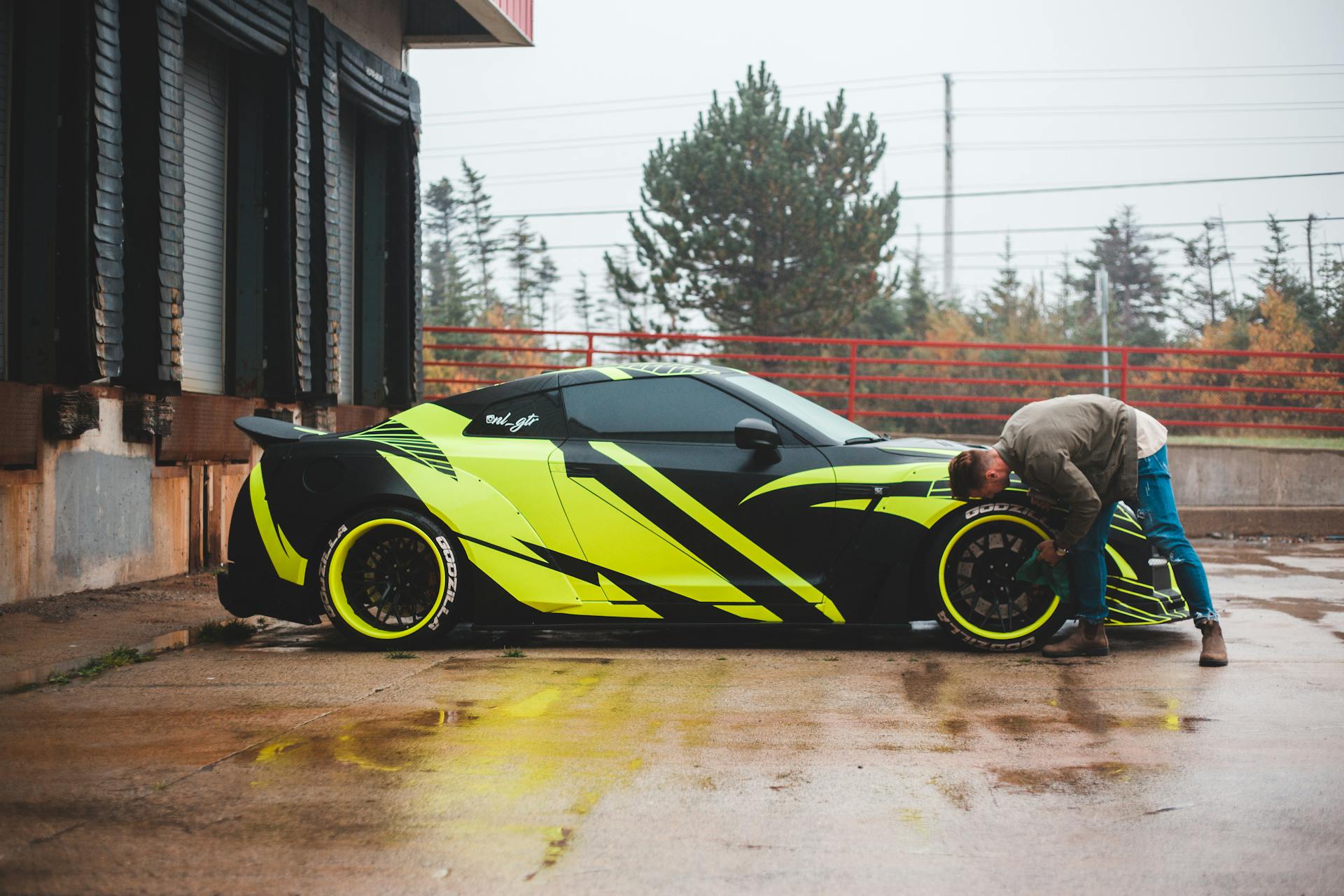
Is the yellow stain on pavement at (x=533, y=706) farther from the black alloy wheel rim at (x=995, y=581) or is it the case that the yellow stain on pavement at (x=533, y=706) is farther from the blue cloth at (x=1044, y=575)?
the blue cloth at (x=1044, y=575)

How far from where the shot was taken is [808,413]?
22.5 ft

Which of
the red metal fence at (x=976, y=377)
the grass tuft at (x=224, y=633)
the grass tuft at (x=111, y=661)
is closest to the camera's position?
the grass tuft at (x=111, y=661)

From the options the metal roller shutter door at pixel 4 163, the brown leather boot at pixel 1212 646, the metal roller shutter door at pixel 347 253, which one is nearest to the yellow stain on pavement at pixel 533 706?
the brown leather boot at pixel 1212 646

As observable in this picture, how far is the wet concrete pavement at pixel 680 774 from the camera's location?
10.6 ft

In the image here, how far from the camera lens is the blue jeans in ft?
20.5

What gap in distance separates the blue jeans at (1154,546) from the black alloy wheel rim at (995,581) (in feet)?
0.61

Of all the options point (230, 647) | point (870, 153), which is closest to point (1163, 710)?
point (230, 647)

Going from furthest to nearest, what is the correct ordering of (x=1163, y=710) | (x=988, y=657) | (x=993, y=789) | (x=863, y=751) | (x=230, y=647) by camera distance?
(x=230, y=647) → (x=988, y=657) → (x=1163, y=710) → (x=863, y=751) → (x=993, y=789)

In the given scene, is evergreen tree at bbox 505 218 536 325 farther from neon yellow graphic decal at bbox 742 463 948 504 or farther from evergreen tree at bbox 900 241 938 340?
neon yellow graphic decal at bbox 742 463 948 504

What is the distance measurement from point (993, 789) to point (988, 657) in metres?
2.43

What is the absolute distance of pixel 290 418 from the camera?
11.1 metres

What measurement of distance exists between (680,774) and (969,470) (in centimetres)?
254

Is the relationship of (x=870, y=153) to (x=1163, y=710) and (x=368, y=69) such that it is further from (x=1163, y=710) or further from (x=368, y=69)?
(x=1163, y=710)

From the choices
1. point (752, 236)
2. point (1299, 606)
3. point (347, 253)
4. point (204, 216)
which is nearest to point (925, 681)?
point (1299, 606)
